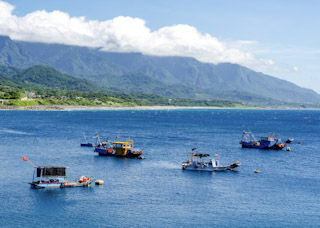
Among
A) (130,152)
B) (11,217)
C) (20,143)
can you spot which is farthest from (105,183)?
(20,143)

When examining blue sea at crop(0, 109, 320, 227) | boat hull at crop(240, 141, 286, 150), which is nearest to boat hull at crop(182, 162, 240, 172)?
blue sea at crop(0, 109, 320, 227)

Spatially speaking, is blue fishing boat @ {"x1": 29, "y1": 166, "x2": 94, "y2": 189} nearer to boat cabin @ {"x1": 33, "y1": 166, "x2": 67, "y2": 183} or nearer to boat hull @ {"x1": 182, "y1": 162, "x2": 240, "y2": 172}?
boat cabin @ {"x1": 33, "y1": 166, "x2": 67, "y2": 183}

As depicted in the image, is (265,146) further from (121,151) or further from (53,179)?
(53,179)

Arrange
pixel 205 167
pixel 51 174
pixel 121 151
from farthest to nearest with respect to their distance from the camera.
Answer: pixel 121 151, pixel 205 167, pixel 51 174

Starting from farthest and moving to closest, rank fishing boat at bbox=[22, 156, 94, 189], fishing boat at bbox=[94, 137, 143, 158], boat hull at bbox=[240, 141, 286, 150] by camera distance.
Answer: boat hull at bbox=[240, 141, 286, 150] < fishing boat at bbox=[94, 137, 143, 158] < fishing boat at bbox=[22, 156, 94, 189]

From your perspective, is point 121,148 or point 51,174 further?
point 121,148

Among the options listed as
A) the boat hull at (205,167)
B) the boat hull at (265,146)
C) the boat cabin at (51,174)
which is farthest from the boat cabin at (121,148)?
the boat hull at (265,146)

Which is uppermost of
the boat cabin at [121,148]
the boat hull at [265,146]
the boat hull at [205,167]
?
the boat hull at [265,146]

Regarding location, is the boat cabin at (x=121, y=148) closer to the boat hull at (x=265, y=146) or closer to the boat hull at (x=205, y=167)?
the boat hull at (x=205, y=167)

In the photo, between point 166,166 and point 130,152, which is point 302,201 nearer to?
point 166,166

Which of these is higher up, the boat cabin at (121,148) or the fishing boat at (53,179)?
the boat cabin at (121,148)

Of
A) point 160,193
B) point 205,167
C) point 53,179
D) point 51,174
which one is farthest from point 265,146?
point 51,174

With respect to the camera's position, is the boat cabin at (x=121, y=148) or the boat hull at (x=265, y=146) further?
the boat hull at (x=265, y=146)

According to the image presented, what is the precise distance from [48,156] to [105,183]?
3746 centimetres
